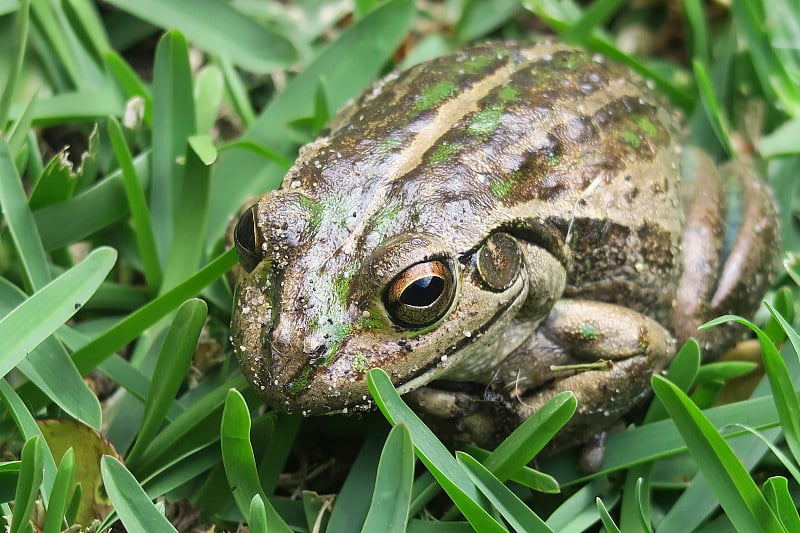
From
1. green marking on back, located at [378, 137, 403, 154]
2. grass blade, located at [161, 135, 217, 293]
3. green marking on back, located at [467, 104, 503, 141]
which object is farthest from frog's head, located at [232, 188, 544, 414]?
grass blade, located at [161, 135, 217, 293]

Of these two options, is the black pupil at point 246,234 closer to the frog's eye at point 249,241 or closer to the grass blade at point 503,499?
the frog's eye at point 249,241

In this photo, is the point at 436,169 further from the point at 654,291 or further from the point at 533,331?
the point at 654,291

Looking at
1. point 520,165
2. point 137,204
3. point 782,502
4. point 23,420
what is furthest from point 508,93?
point 23,420

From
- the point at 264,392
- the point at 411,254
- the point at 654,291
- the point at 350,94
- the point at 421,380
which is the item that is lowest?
the point at 654,291

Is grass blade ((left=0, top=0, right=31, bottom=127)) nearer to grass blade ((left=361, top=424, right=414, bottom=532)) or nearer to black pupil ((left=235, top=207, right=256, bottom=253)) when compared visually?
black pupil ((left=235, top=207, right=256, bottom=253))

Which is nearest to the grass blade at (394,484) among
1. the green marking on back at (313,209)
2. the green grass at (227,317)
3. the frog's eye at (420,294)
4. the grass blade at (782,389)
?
the green grass at (227,317)

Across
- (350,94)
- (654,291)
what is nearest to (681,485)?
(654,291)

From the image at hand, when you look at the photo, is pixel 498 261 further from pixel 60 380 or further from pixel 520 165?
pixel 60 380
